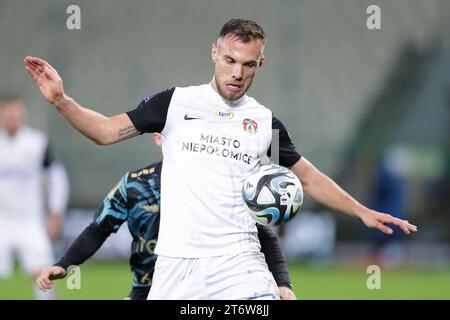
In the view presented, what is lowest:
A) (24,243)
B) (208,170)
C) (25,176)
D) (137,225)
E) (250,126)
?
(24,243)

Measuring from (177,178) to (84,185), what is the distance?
1189cm

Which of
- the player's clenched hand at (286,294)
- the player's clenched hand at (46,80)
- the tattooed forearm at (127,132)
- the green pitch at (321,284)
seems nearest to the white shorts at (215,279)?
the player's clenched hand at (286,294)

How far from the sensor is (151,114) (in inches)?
207

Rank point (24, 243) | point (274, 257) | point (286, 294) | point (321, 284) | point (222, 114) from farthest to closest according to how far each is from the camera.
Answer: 1. point (321, 284)
2. point (24, 243)
3. point (274, 257)
4. point (286, 294)
5. point (222, 114)

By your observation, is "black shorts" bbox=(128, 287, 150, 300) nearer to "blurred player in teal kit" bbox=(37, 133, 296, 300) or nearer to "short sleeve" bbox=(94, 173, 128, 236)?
"blurred player in teal kit" bbox=(37, 133, 296, 300)

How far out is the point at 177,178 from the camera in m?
5.26

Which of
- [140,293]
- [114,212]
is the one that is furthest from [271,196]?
[140,293]

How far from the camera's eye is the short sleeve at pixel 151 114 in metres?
5.22

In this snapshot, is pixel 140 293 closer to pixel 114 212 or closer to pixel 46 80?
pixel 114 212

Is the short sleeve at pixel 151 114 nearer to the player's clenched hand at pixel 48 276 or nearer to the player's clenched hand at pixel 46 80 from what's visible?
the player's clenched hand at pixel 46 80

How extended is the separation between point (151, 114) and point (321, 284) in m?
8.88

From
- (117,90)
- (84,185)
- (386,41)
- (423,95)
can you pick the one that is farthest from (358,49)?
(84,185)

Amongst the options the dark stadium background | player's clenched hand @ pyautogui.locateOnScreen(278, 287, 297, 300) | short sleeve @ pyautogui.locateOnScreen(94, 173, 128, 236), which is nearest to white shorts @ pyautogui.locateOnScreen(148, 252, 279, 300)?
player's clenched hand @ pyautogui.locateOnScreen(278, 287, 297, 300)

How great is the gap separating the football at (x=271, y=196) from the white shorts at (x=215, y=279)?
0.85 ft
